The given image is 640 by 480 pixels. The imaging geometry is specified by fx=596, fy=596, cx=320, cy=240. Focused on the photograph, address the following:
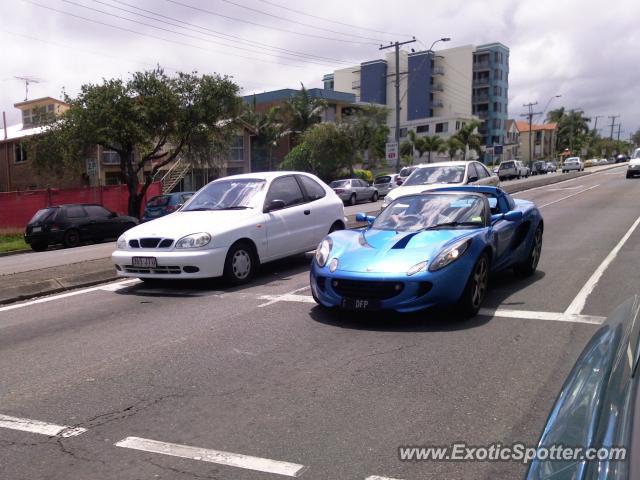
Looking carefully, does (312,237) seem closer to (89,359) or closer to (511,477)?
(89,359)

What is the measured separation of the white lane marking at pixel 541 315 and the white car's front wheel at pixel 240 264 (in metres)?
A: 3.55

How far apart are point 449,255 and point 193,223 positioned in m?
4.03

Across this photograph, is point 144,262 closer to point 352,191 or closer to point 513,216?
point 513,216

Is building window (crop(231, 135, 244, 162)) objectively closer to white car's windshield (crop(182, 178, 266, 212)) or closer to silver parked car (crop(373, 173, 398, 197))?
Answer: silver parked car (crop(373, 173, 398, 197))

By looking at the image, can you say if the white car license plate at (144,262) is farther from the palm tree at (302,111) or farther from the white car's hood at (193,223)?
the palm tree at (302,111)

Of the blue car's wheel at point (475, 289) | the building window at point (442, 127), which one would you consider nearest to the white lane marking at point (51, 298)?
the blue car's wheel at point (475, 289)

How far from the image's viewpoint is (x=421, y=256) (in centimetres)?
602

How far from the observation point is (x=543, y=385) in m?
4.36

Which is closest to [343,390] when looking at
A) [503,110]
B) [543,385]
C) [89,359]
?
[543,385]

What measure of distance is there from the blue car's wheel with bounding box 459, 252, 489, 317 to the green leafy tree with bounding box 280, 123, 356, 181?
132ft

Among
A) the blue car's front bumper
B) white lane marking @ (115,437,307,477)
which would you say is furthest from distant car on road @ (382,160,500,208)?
white lane marking @ (115,437,307,477)

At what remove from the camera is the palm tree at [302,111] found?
51156 millimetres

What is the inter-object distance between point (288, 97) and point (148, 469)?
5525 centimetres

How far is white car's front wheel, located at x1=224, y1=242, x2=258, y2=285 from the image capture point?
838cm
